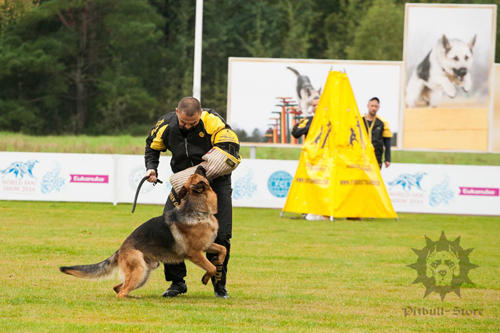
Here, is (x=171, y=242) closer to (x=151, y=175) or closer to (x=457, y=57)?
(x=151, y=175)

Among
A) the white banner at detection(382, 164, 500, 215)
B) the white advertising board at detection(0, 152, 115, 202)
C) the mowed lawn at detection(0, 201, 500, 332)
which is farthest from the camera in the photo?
the white banner at detection(382, 164, 500, 215)

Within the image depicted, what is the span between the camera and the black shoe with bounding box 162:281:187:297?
6.68 metres

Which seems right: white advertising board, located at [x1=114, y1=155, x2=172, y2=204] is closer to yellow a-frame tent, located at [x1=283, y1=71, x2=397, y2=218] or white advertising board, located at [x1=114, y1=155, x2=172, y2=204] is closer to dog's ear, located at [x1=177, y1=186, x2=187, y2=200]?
yellow a-frame tent, located at [x1=283, y1=71, x2=397, y2=218]

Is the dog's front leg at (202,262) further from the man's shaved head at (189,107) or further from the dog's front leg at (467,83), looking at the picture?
the dog's front leg at (467,83)

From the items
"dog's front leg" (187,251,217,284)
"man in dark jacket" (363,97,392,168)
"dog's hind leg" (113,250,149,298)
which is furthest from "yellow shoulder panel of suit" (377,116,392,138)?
"dog's hind leg" (113,250,149,298)

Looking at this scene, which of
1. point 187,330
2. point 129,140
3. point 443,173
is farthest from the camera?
point 129,140

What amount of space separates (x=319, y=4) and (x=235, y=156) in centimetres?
4557

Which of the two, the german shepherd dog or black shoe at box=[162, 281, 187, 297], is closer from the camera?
the german shepherd dog

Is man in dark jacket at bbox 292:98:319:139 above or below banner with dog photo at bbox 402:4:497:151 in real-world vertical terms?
below

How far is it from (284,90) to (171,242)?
47.7 ft

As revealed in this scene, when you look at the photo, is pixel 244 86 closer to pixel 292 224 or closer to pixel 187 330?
pixel 292 224

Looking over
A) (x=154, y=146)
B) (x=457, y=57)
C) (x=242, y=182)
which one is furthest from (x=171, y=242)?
(x=457, y=57)

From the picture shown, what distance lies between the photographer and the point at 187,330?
5152 millimetres

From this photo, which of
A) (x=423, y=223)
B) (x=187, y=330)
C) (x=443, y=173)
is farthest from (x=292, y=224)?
(x=187, y=330)
